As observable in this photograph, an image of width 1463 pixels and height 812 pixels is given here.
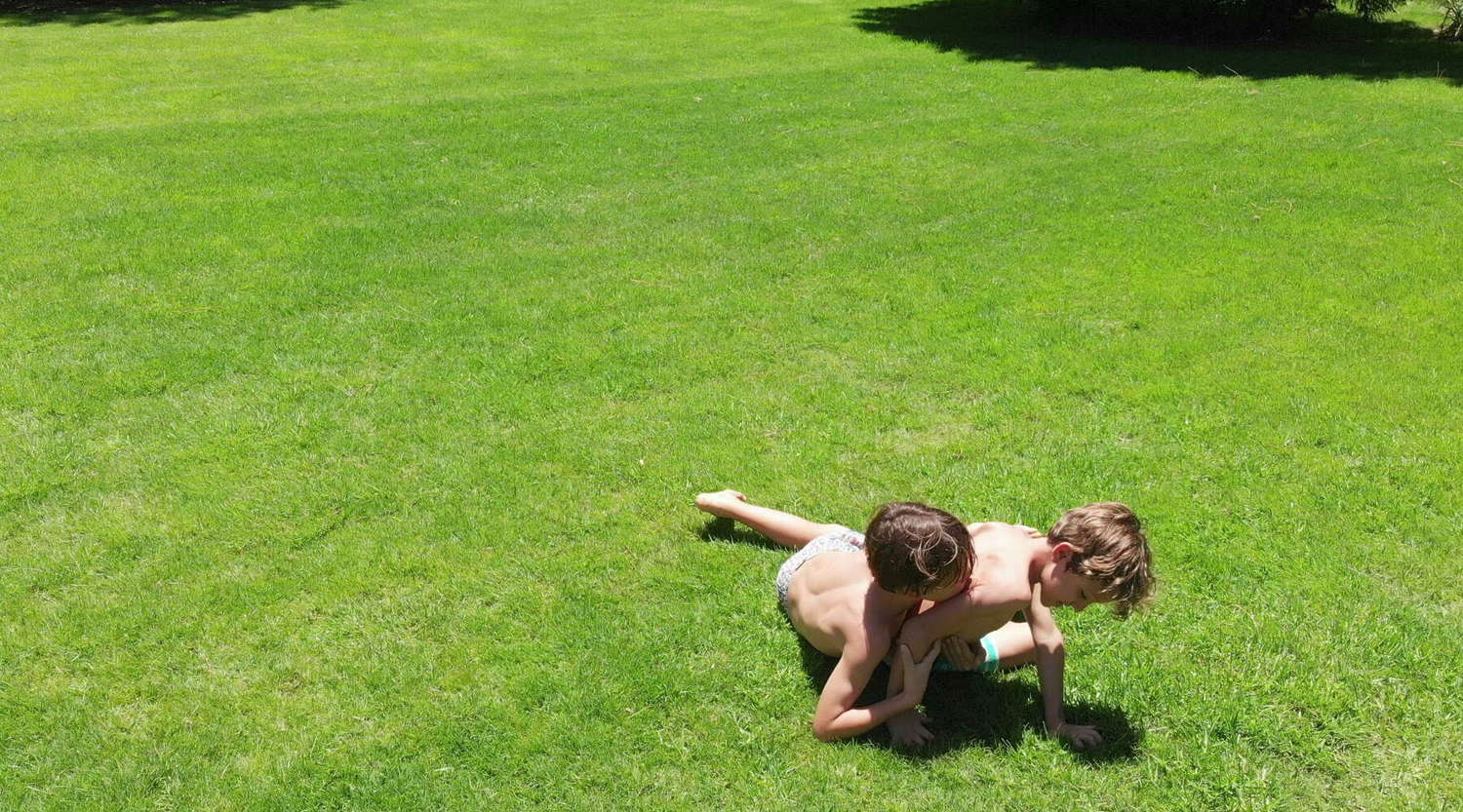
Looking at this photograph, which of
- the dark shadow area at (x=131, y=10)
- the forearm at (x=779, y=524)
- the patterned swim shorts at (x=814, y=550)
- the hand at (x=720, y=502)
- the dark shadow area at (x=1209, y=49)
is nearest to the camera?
the patterned swim shorts at (x=814, y=550)

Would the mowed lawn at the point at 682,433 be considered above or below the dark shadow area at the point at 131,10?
below

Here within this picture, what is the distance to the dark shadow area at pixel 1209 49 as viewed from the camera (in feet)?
44.2

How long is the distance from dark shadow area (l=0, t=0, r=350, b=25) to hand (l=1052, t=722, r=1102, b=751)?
18.7 m

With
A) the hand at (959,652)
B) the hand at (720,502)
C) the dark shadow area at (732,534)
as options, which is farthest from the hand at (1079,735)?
the hand at (720,502)

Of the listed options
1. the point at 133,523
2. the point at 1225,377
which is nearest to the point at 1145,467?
A: the point at 1225,377

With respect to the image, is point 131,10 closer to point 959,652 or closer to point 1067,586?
point 959,652

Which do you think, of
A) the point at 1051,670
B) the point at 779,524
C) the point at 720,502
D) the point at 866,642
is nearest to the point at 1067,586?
the point at 1051,670

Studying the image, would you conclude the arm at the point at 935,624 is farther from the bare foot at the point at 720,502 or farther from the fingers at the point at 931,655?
the bare foot at the point at 720,502

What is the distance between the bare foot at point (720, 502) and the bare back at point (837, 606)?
2.05ft

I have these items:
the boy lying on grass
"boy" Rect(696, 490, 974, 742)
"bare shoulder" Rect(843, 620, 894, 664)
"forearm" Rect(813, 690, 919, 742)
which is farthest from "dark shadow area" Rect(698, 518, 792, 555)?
"forearm" Rect(813, 690, 919, 742)

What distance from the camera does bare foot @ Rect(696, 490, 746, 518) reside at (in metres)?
4.86

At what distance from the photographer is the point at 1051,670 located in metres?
3.81

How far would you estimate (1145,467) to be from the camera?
533 centimetres

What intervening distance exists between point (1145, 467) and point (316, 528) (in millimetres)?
3655
